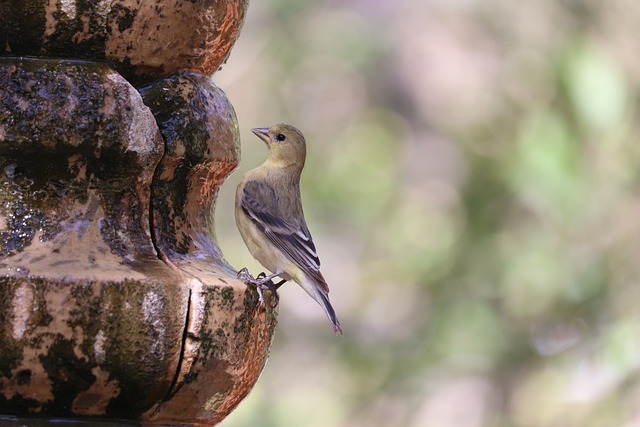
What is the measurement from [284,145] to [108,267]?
2.68m

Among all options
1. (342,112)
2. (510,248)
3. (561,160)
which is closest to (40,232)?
(561,160)

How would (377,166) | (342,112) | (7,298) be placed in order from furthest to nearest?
(342,112) → (377,166) → (7,298)

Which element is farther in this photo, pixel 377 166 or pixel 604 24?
pixel 377 166

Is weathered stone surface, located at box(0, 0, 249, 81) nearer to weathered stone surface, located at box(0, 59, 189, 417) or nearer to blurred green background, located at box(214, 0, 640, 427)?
weathered stone surface, located at box(0, 59, 189, 417)

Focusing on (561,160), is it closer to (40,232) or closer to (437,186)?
(437,186)

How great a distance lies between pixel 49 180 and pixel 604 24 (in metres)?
5.06

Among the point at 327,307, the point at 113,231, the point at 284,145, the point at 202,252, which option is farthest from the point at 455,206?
the point at 113,231

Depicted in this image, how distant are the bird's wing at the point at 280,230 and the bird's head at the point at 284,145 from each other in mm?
401

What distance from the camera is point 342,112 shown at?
798 cm

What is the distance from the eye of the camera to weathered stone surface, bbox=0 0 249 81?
5.63ft

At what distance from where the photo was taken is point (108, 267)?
164 centimetres

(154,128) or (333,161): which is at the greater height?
(154,128)

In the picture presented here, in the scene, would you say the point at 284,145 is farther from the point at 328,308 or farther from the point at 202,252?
the point at 202,252

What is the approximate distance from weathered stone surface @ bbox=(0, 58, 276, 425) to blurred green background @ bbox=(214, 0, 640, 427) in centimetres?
372
